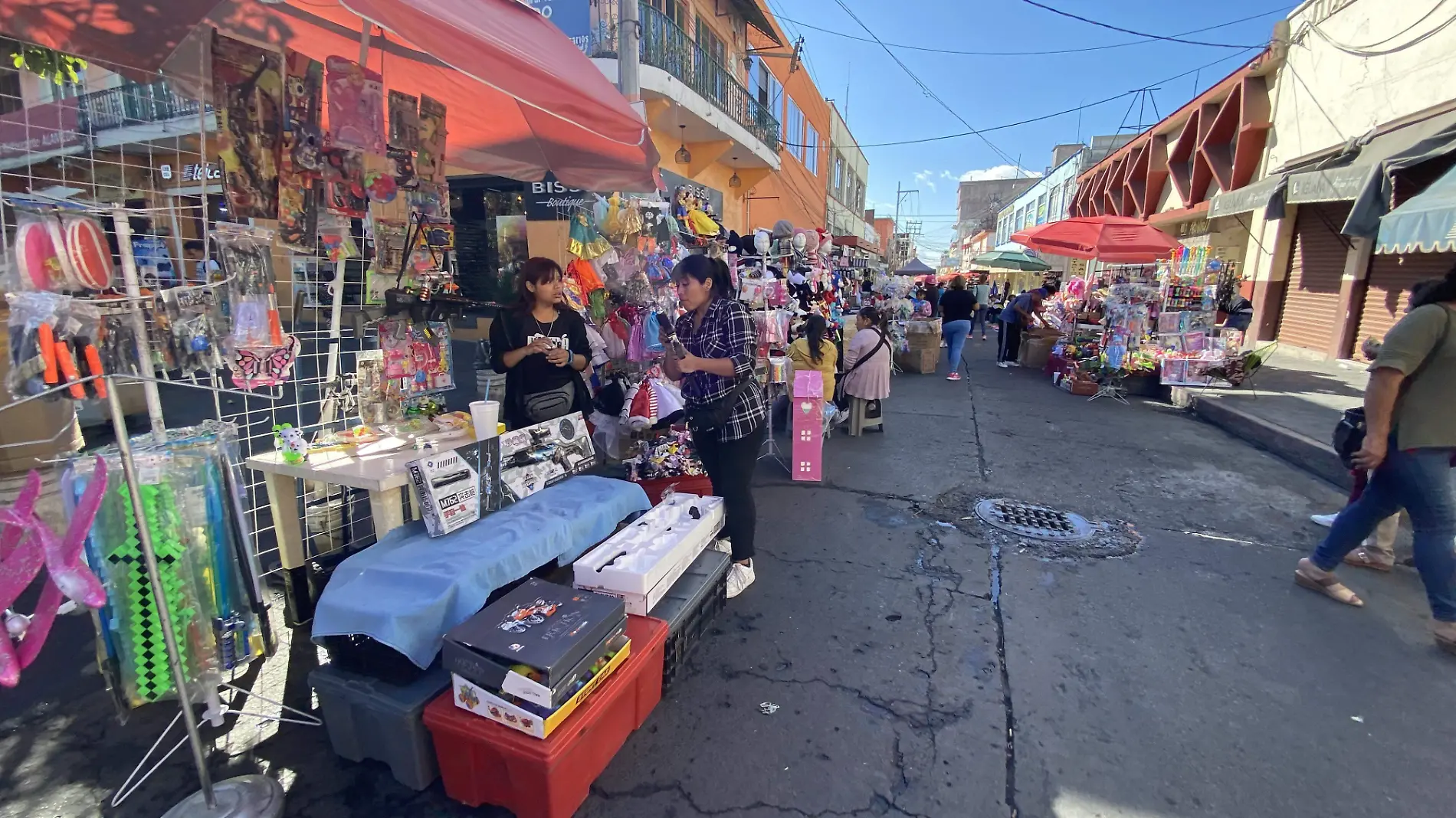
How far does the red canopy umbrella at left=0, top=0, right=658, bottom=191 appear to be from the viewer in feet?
6.78

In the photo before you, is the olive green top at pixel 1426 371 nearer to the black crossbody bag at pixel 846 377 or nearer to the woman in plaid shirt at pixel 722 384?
the woman in plaid shirt at pixel 722 384

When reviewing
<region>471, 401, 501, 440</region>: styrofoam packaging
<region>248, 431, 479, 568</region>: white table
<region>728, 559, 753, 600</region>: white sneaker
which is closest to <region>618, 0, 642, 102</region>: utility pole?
<region>471, 401, 501, 440</region>: styrofoam packaging

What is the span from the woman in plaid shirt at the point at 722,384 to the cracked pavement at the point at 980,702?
0.57 m

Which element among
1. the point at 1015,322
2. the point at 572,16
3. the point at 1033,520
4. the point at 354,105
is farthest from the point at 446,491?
the point at 1015,322

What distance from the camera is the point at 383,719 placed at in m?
2.08

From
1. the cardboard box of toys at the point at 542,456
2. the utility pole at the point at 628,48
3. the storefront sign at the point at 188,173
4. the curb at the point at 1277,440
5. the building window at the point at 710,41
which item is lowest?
the curb at the point at 1277,440

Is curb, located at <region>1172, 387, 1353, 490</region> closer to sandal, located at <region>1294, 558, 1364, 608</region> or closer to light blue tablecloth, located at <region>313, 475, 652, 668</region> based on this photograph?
sandal, located at <region>1294, 558, 1364, 608</region>

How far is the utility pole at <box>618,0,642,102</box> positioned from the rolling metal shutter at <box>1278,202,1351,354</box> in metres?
11.4

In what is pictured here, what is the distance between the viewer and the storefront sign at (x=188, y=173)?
2441mm

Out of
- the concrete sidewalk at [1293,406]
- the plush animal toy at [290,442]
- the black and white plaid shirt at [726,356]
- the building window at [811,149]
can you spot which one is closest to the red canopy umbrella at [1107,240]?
the concrete sidewalk at [1293,406]

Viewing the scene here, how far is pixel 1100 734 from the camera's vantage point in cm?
244

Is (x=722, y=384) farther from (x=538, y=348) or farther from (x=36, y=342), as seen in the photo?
(x=36, y=342)

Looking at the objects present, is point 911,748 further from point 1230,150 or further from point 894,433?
point 1230,150

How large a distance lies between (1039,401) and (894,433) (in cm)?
319
